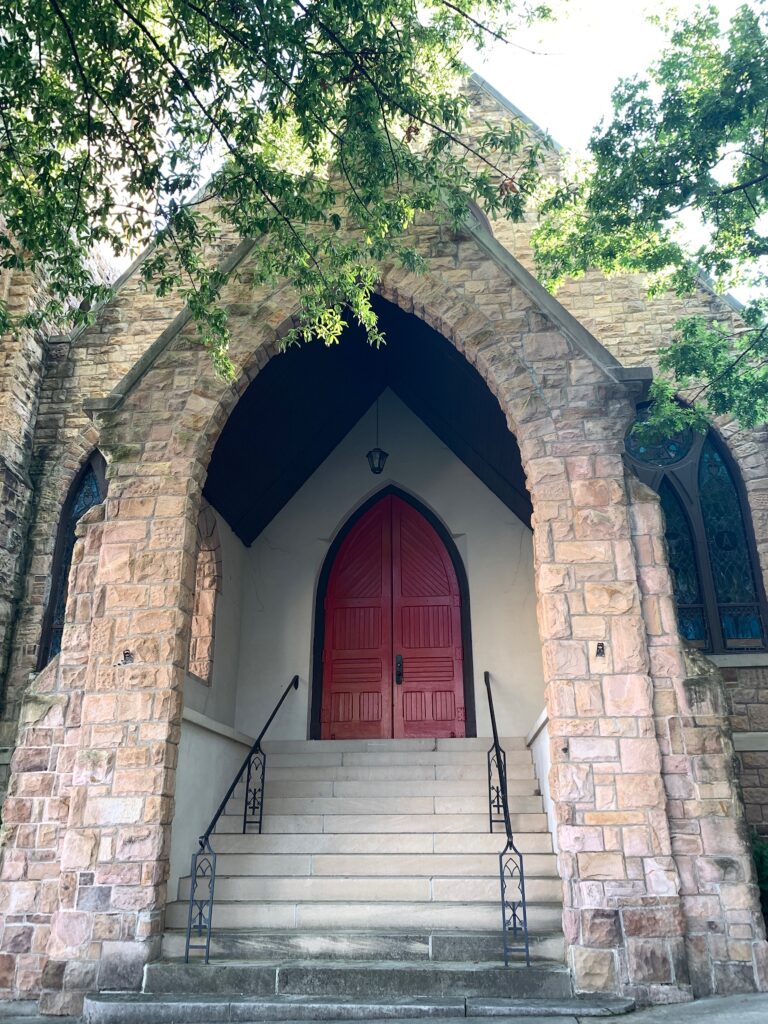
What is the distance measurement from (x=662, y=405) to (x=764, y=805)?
12.6 feet

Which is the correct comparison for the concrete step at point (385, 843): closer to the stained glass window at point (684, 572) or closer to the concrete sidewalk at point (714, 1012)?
the concrete sidewalk at point (714, 1012)

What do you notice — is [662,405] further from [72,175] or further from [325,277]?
[72,175]

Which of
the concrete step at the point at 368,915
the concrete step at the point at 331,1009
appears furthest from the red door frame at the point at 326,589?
the concrete step at the point at 331,1009

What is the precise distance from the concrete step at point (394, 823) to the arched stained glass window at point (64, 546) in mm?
3525

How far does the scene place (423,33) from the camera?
5.67 m

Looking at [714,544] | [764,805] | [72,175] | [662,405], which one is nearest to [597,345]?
[662,405]

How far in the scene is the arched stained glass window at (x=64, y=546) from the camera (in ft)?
29.8

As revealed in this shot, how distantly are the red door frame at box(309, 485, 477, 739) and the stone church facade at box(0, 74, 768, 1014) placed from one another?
3.8 inches

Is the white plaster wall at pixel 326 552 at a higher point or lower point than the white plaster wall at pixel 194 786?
higher

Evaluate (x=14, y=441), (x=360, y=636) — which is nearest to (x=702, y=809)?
(x=360, y=636)

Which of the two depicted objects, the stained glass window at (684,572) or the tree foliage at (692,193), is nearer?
the tree foliage at (692,193)

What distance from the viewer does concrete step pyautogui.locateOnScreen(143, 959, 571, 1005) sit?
495cm

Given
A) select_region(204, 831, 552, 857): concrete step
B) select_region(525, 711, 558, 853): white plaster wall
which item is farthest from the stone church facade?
select_region(525, 711, 558, 853): white plaster wall

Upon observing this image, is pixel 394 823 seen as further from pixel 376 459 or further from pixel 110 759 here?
pixel 376 459
